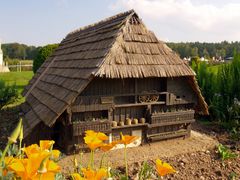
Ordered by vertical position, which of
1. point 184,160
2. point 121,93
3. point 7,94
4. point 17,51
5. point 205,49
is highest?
point 205,49

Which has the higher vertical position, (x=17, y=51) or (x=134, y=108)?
(x=17, y=51)

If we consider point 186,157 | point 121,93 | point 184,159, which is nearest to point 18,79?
point 121,93

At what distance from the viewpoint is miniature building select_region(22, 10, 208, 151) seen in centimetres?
671

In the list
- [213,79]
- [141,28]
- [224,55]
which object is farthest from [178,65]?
[224,55]

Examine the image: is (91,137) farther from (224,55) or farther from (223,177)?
(224,55)

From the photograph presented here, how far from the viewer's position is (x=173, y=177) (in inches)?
225

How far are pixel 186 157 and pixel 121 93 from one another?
6.69 ft

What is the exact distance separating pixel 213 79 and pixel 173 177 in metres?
6.93

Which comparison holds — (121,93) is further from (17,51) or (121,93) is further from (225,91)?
(17,51)

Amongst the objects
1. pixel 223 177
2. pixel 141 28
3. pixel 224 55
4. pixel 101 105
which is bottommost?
pixel 223 177

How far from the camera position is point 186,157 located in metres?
6.81

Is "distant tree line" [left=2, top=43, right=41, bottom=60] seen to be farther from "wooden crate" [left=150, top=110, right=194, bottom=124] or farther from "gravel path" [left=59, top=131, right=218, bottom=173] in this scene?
"gravel path" [left=59, top=131, right=218, bottom=173]

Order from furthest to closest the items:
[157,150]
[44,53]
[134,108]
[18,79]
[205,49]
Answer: [205,49]
[18,79]
[44,53]
[134,108]
[157,150]

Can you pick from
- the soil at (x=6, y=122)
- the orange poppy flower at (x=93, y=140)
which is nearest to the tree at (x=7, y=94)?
the soil at (x=6, y=122)
